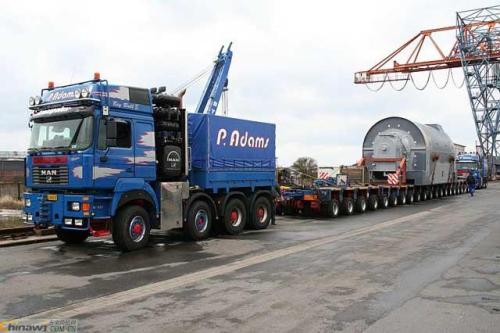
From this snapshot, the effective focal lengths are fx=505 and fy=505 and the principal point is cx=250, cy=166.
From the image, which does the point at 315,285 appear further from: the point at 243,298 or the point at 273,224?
the point at 273,224

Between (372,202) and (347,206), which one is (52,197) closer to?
(347,206)

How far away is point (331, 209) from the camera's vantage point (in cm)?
1897

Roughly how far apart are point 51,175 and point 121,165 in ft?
4.77

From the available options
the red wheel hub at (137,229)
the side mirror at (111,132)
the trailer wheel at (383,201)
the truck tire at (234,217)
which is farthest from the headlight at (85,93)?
the trailer wheel at (383,201)

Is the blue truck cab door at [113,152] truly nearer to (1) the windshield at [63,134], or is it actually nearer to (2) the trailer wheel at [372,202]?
(1) the windshield at [63,134]

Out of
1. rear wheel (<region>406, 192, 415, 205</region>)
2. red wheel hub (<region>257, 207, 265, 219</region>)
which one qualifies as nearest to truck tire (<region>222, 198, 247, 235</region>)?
red wheel hub (<region>257, 207, 265, 219</region>)

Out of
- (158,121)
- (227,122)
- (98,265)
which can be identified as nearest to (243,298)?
(98,265)

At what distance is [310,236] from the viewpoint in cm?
1322

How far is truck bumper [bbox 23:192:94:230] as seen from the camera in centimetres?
1011

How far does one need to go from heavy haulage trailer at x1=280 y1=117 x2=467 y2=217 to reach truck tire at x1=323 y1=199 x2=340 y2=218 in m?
0.04

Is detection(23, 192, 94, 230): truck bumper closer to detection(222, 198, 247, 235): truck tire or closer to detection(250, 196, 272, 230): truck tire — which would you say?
detection(222, 198, 247, 235): truck tire

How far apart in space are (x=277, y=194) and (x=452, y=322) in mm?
10667

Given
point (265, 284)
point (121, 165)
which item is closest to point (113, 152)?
point (121, 165)

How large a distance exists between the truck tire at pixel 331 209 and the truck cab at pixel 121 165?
6378 mm
